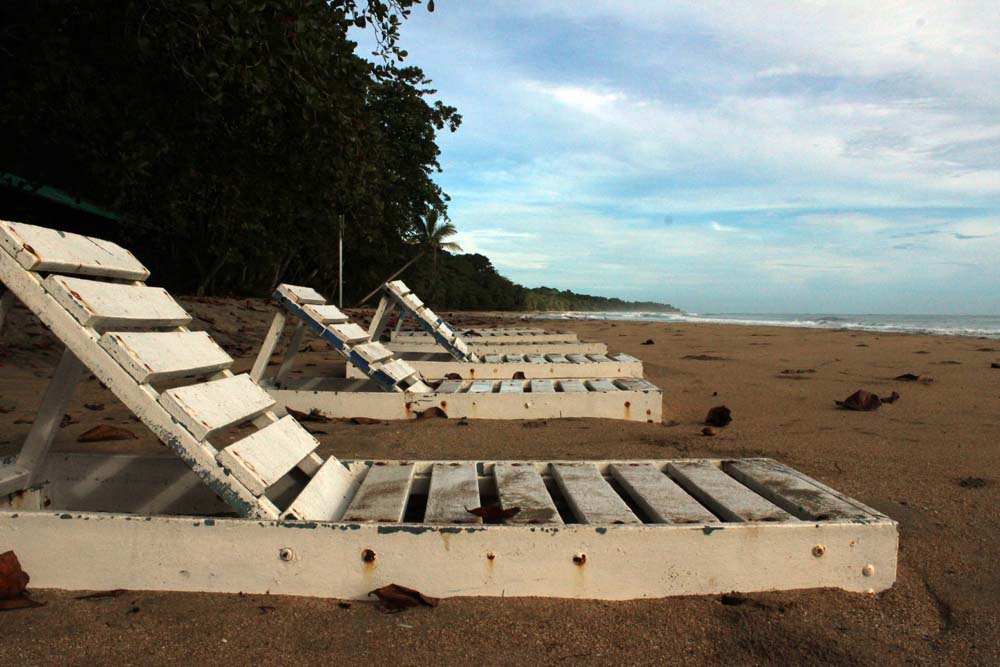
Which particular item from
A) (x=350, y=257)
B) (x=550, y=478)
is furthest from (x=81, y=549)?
(x=350, y=257)

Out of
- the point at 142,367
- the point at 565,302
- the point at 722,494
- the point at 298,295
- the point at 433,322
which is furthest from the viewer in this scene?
the point at 565,302

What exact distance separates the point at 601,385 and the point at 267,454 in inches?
130

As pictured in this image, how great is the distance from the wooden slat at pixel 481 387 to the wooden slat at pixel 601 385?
2.49 feet

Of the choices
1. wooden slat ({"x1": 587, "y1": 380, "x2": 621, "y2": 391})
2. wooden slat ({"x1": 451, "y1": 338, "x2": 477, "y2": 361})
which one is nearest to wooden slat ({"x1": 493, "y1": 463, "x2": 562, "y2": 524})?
wooden slat ({"x1": 587, "y1": 380, "x2": 621, "y2": 391})

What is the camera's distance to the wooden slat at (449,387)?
192 inches

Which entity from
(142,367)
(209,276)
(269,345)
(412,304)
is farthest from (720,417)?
(209,276)

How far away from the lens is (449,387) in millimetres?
5152

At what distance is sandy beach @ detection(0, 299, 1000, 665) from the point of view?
1693 millimetres

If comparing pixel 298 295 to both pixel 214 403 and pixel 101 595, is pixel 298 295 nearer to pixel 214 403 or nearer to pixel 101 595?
pixel 214 403

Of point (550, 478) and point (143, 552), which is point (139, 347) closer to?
point (143, 552)

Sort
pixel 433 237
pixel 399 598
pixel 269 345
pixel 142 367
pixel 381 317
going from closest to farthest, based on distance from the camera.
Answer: pixel 399 598, pixel 142 367, pixel 269 345, pixel 381 317, pixel 433 237

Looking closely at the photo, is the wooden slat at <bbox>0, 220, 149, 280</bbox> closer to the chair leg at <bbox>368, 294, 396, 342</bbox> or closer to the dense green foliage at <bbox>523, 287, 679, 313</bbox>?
the chair leg at <bbox>368, 294, 396, 342</bbox>

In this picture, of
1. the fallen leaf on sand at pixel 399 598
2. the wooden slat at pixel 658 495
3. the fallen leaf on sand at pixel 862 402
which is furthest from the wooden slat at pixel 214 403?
the fallen leaf on sand at pixel 862 402

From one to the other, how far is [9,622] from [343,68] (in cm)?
574
